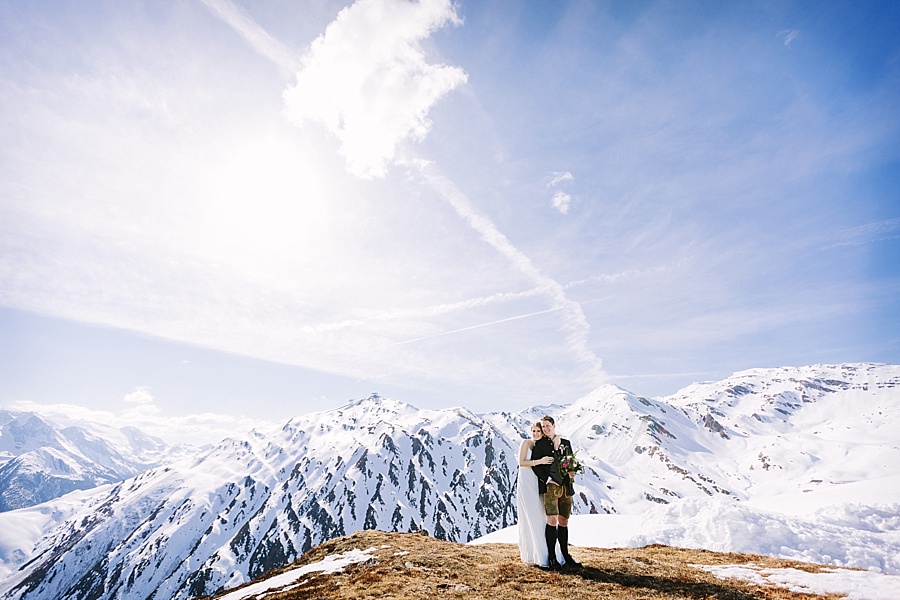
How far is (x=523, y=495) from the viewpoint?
46.3ft

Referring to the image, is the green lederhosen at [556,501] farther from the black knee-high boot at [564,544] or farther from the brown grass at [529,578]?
the brown grass at [529,578]

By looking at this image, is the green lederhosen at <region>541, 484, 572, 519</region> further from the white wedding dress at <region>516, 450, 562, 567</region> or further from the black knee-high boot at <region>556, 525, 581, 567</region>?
the black knee-high boot at <region>556, 525, 581, 567</region>

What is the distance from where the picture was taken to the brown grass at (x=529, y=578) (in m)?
11.0

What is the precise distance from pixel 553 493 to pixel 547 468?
2.59 feet

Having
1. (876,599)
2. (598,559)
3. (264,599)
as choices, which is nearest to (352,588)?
(264,599)

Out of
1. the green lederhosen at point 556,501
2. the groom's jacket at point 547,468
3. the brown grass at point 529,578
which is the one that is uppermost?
the groom's jacket at point 547,468

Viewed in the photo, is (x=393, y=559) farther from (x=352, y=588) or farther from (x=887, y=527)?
(x=887, y=527)

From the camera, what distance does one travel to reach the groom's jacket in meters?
13.3

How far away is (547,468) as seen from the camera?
531 inches

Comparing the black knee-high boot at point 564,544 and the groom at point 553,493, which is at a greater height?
the groom at point 553,493

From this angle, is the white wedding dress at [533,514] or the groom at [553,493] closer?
the groom at [553,493]

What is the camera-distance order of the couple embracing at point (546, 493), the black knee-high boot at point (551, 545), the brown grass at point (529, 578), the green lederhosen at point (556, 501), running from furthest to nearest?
the black knee-high boot at point (551, 545) → the couple embracing at point (546, 493) → the green lederhosen at point (556, 501) → the brown grass at point (529, 578)

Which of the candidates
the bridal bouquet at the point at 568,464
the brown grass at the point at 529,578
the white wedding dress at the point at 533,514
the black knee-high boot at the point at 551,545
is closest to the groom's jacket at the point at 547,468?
the bridal bouquet at the point at 568,464

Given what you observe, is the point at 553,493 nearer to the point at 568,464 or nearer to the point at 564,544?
the point at 568,464
